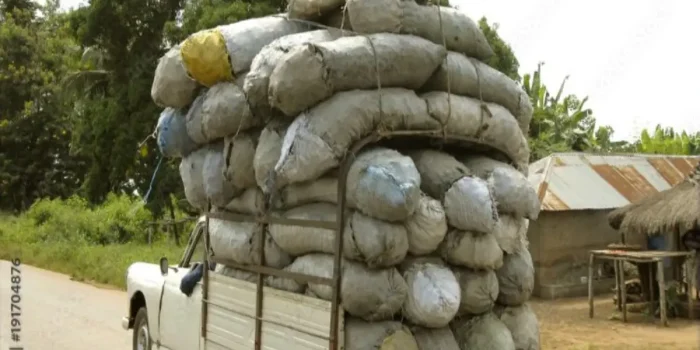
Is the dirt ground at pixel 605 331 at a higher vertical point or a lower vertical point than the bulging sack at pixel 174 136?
lower

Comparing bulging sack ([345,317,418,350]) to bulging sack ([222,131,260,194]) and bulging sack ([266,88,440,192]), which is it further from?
bulging sack ([222,131,260,194])

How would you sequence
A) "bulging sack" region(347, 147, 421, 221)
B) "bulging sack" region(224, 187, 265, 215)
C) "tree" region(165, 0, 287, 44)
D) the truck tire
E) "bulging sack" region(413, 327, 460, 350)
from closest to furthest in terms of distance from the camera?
1. "bulging sack" region(347, 147, 421, 221)
2. "bulging sack" region(413, 327, 460, 350)
3. "bulging sack" region(224, 187, 265, 215)
4. the truck tire
5. "tree" region(165, 0, 287, 44)

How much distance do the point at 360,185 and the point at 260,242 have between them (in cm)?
95

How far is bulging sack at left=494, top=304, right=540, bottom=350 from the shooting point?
4.44 meters

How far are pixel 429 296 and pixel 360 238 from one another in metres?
0.46

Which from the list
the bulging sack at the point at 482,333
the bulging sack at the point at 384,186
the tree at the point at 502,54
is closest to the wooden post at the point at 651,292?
the tree at the point at 502,54

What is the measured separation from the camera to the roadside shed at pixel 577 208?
47.9ft

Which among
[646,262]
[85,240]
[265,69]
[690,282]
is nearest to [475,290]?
[265,69]

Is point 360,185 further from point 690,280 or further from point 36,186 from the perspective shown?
point 36,186

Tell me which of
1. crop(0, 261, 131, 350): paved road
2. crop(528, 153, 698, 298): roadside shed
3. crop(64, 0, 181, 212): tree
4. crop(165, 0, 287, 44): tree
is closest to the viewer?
crop(0, 261, 131, 350): paved road

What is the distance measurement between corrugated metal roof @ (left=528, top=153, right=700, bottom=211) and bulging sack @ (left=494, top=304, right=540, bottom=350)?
9927 mm

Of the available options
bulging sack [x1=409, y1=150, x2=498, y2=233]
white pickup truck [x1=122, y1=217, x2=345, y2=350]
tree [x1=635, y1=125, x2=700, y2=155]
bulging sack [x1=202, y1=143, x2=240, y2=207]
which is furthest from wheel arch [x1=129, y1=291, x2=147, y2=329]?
tree [x1=635, y1=125, x2=700, y2=155]

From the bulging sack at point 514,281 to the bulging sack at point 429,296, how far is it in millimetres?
650

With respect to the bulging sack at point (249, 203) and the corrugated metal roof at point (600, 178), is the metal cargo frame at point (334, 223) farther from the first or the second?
the corrugated metal roof at point (600, 178)
